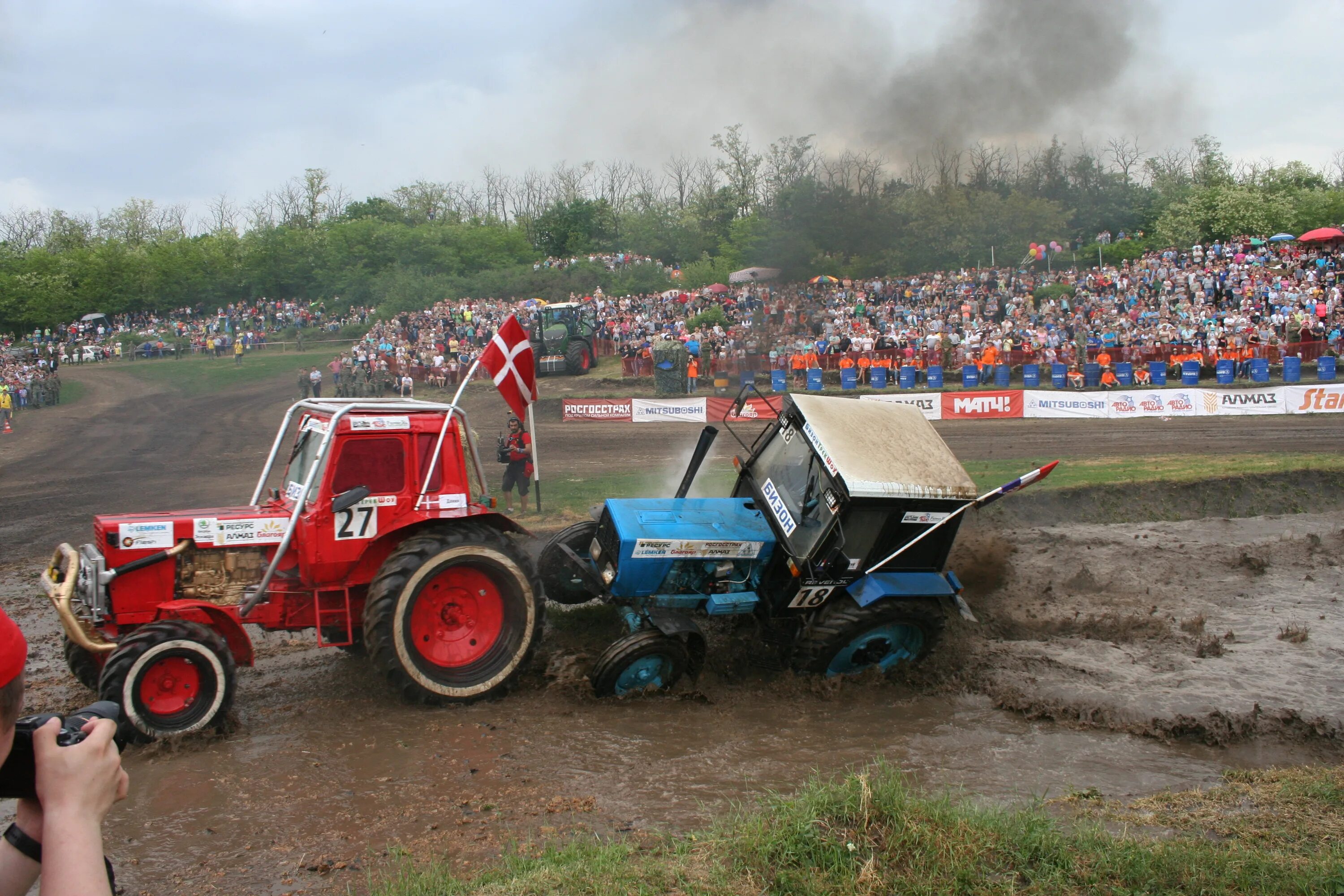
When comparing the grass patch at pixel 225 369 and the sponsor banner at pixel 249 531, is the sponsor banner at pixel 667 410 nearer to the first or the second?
the grass patch at pixel 225 369

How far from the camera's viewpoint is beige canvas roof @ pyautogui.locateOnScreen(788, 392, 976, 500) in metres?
6.82

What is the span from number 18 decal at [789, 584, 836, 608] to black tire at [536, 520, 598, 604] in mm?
1840

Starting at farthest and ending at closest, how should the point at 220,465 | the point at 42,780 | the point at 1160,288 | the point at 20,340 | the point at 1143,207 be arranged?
the point at 20,340 < the point at 1143,207 < the point at 1160,288 < the point at 220,465 < the point at 42,780

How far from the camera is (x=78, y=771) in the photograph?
1.59 m

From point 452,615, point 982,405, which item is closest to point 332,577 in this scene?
point 452,615

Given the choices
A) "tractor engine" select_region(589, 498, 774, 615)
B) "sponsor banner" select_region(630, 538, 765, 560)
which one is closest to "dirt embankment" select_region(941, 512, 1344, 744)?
"tractor engine" select_region(589, 498, 774, 615)

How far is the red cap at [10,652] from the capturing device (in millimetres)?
1437

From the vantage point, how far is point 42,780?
156cm

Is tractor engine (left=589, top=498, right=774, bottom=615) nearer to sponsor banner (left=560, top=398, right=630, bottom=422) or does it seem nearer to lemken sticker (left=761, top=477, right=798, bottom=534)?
lemken sticker (left=761, top=477, right=798, bottom=534)

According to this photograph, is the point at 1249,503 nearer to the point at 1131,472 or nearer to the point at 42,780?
the point at 1131,472

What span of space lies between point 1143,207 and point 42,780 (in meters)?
47.3

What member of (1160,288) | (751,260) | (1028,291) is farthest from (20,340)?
(1160,288)

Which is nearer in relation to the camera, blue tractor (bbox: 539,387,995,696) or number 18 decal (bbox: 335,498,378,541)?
number 18 decal (bbox: 335,498,378,541)

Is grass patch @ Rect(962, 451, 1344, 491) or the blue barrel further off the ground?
the blue barrel
